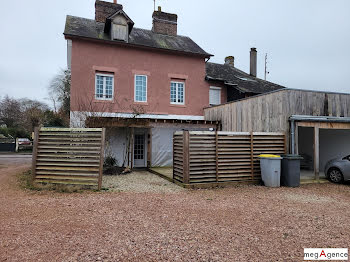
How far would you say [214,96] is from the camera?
17.5 m

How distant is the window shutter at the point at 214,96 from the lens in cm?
1738

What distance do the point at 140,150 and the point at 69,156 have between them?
720 cm

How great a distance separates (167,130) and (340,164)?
870 centimetres

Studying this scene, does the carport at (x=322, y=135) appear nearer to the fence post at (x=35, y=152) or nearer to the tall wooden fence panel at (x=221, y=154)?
the tall wooden fence panel at (x=221, y=154)

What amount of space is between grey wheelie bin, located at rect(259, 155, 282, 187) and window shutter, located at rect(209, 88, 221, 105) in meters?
9.06

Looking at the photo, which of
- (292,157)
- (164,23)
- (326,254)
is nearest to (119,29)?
(164,23)

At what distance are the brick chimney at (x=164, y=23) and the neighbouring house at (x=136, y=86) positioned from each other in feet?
4.07

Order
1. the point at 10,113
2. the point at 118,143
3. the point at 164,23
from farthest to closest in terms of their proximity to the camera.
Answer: the point at 10,113 < the point at 164,23 < the point at 118,143

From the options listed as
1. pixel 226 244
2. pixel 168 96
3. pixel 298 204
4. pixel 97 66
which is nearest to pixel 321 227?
pixel 298 204

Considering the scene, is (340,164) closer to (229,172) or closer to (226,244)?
(229,172)

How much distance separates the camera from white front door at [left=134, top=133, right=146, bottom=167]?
14.9m

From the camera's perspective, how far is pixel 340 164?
9.48m

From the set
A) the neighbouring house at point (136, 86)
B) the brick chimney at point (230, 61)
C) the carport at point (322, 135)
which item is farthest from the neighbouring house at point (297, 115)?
the brick chimney at point (230, 61)

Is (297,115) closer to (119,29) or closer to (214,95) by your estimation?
(214,95)
